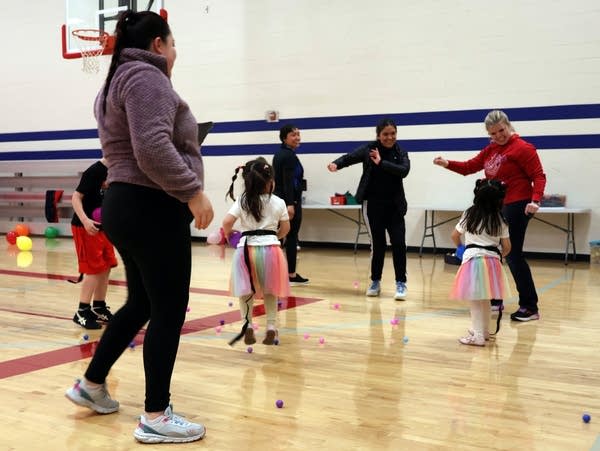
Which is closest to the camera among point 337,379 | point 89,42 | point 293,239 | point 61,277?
point 337,379

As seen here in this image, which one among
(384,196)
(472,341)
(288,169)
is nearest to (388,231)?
(384,196)

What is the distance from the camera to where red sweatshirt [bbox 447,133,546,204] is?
5.10 metres

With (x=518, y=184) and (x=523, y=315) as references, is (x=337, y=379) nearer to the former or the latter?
(x=523, y=315)

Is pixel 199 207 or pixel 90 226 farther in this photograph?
pixel 90 226

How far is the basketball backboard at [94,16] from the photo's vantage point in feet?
34.1

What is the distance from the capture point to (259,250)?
14.1ft

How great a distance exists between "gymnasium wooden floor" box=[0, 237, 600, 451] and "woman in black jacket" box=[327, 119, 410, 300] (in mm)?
401

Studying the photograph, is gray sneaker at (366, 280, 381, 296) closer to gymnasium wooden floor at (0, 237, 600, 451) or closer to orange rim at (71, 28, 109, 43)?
gymnasium wooden floor at (0, 237, 600, 451)

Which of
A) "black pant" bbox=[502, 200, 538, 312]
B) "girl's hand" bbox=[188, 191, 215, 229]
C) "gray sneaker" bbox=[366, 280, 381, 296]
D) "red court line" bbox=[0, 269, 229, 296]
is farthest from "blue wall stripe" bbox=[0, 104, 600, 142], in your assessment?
"girl's hand" bbox=[188, 191, 215, 229]

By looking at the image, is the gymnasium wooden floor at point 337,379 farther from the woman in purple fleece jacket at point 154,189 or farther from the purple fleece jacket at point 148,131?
the purple fleece jacket at point 148,131

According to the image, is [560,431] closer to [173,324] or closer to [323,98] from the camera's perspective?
[173,324]

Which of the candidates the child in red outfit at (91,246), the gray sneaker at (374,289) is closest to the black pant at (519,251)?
the gray sneaker at (374,289)

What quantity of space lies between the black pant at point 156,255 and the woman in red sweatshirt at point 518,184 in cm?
325

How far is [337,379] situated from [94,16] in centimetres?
885
